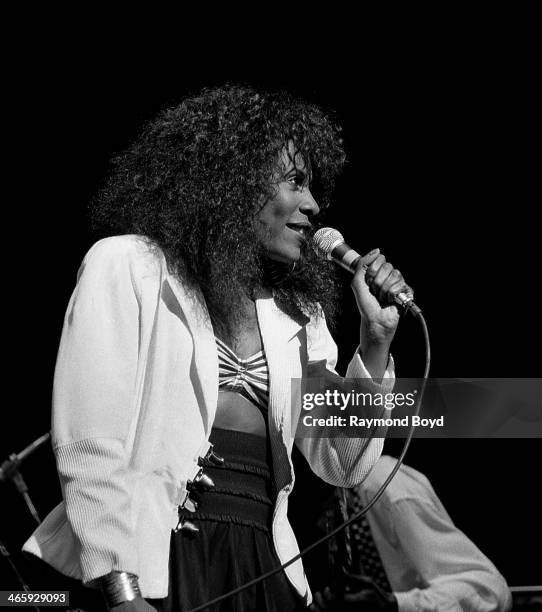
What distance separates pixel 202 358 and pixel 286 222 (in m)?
0.50

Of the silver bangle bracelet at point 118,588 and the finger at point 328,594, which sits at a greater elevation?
the silver bangle bracelet at point 118,588

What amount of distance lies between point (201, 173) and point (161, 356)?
23.0 inches

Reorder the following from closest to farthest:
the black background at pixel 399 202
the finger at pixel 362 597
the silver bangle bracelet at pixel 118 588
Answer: the silver bangle bracelet at pixel 118 588, the finger at pixel 362 597, the black background at pixel 399 202

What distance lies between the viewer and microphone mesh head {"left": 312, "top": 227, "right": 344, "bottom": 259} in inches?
85.7

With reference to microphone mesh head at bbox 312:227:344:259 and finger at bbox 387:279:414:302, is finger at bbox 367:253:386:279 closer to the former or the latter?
finger at bbox 387:279:414:302

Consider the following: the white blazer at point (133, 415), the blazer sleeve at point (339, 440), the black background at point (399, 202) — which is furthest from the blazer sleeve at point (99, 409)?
the black background at point (399, 202)

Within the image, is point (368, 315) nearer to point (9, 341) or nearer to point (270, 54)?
point (270, 54)

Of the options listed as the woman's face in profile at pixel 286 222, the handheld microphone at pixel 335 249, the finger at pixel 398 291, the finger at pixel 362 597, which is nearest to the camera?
the finger at pixel 398 291

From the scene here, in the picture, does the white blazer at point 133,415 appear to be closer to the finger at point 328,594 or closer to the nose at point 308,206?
the nose at point 308,206

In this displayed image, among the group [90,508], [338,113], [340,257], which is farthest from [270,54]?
[90,508]

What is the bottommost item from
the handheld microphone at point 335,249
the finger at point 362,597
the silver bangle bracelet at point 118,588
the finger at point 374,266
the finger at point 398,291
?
the finger at point 362,597

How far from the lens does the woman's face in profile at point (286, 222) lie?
2246mm

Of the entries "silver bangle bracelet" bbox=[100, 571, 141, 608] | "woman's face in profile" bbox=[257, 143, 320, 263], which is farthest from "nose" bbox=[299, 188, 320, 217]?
"silver bangle bracelet" bbox=[100, 571, 141, 608]

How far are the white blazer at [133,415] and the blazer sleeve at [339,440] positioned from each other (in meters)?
0.06
